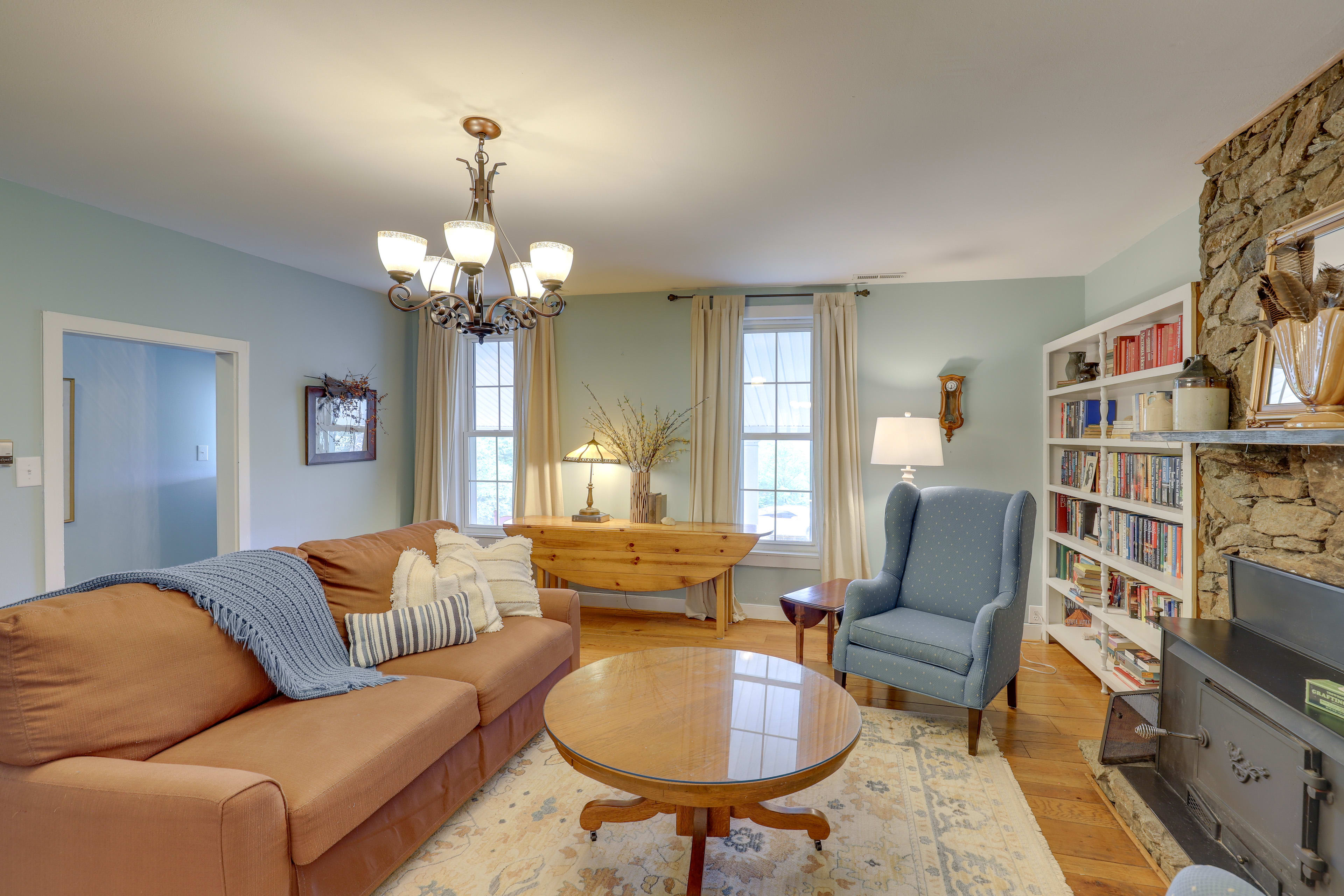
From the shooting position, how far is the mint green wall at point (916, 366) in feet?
12.8

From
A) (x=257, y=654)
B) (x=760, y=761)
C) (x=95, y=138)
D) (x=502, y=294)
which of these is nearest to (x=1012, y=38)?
(x=760, y=761)

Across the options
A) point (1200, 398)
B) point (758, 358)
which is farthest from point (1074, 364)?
point (758, 358)

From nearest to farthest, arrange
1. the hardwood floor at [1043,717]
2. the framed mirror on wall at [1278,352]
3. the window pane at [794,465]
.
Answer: the framed mirror on wall at [1278,352], the hardwood floor at [1043,717], the window pane at [794,465]

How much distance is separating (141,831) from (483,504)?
3.55 m

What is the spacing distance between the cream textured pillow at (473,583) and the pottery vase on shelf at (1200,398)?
2.52 metres

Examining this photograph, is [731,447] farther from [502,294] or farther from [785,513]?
[502,294]

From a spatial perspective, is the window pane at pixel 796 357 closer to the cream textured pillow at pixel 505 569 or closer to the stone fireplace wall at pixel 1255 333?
the stone fireplace wall at pixel 1255 333

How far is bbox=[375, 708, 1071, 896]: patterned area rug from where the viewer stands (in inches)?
66.4

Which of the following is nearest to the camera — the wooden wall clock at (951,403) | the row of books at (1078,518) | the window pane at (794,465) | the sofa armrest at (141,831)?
the sofa armrest at (141,831)

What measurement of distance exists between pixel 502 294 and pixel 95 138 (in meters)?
2.50

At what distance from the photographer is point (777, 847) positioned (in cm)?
186

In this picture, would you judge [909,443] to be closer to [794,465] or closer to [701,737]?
[794,465]

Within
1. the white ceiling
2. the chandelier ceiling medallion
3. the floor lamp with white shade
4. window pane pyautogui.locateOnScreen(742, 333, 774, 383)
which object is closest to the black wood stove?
the white ceiling

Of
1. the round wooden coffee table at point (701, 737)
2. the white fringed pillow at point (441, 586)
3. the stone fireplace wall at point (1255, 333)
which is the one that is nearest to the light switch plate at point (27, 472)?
the white fringed pillow at point (441, 586)
